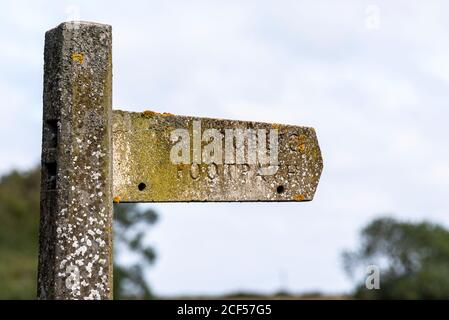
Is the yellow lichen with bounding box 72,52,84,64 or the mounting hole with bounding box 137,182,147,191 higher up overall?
the yellow lichen with bounding box 72,52,84,64

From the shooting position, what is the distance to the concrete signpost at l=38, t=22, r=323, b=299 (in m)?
7.14

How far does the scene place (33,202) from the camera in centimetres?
7062

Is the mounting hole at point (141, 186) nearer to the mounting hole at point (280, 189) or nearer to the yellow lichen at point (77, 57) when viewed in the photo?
the yellow lichen at point (77, 57)

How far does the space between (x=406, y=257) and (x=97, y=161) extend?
69.0m

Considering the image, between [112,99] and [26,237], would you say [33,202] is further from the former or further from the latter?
[112,99]

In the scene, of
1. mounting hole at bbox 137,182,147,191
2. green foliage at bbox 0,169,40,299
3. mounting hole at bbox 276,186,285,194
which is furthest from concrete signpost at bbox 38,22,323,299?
green foliage at bbox 0,169,40,299

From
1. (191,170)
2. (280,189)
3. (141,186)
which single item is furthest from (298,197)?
(141,186)

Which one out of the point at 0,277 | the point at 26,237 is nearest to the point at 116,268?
the point at 26,237

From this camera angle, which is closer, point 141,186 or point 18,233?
point 141,186

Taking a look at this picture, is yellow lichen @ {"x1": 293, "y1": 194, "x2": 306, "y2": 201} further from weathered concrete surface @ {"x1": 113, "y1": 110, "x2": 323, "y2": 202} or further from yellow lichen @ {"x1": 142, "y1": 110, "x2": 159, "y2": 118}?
yellow lichen @ {"x1": 142, "y1": 110, "x2": 159, "y2": 118}

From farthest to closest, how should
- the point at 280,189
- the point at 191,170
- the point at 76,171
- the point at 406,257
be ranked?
the point at 406,257, the point at 280,189, the point at 191,170, the point at 76,171

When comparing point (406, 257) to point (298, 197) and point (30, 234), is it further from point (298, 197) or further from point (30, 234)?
point (298, 197)

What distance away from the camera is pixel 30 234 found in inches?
2586
